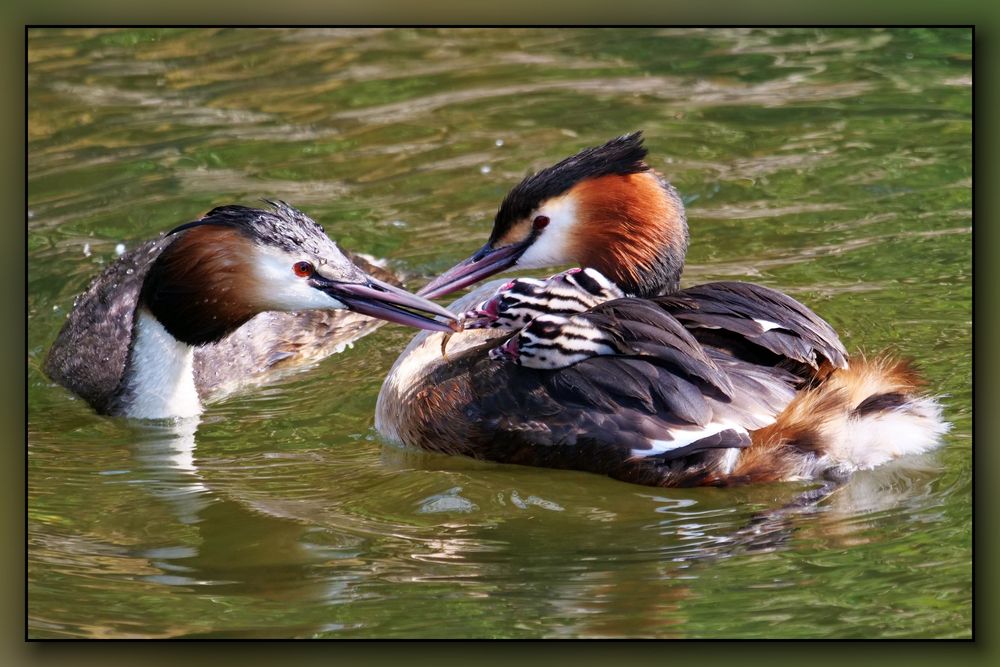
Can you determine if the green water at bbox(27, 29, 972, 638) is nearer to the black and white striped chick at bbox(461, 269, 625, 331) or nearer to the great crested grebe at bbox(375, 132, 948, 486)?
the great crested grebe at bbox(375, 132, 948, 486)

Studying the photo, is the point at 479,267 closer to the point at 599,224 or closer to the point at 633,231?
the point at 599,224

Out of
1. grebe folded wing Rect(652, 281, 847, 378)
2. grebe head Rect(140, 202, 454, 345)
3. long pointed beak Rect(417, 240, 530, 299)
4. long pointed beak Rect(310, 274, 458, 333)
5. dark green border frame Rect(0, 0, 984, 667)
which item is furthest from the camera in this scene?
long pointed beak Rect(417, 240, 530, 299)

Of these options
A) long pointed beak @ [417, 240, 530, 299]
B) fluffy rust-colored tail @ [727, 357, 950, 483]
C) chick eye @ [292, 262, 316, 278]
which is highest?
chick eye @ [292, 262, 316, 278]

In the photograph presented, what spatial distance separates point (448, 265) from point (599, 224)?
1521 mm

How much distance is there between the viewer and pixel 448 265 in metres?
6.83

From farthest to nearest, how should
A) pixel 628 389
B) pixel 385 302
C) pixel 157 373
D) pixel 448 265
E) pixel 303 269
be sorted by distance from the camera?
pixel 448 265
pixel 157 373
pixel 303 269
pixel 385 302
pixel 628 389

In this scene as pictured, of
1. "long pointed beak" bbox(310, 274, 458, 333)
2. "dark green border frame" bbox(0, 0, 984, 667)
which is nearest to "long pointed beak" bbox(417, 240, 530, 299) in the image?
"long pointed beak" bbox(310, 274, 458, 333)

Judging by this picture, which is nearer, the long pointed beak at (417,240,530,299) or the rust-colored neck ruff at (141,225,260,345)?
the rust-colored neck ruff at (141,225,260,345)

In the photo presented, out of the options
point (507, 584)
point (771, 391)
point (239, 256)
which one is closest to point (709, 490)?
point (771, 391)

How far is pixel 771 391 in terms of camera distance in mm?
4906

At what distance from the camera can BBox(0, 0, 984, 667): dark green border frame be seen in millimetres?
4430

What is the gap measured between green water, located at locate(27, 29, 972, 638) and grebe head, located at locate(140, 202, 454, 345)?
508 mm
